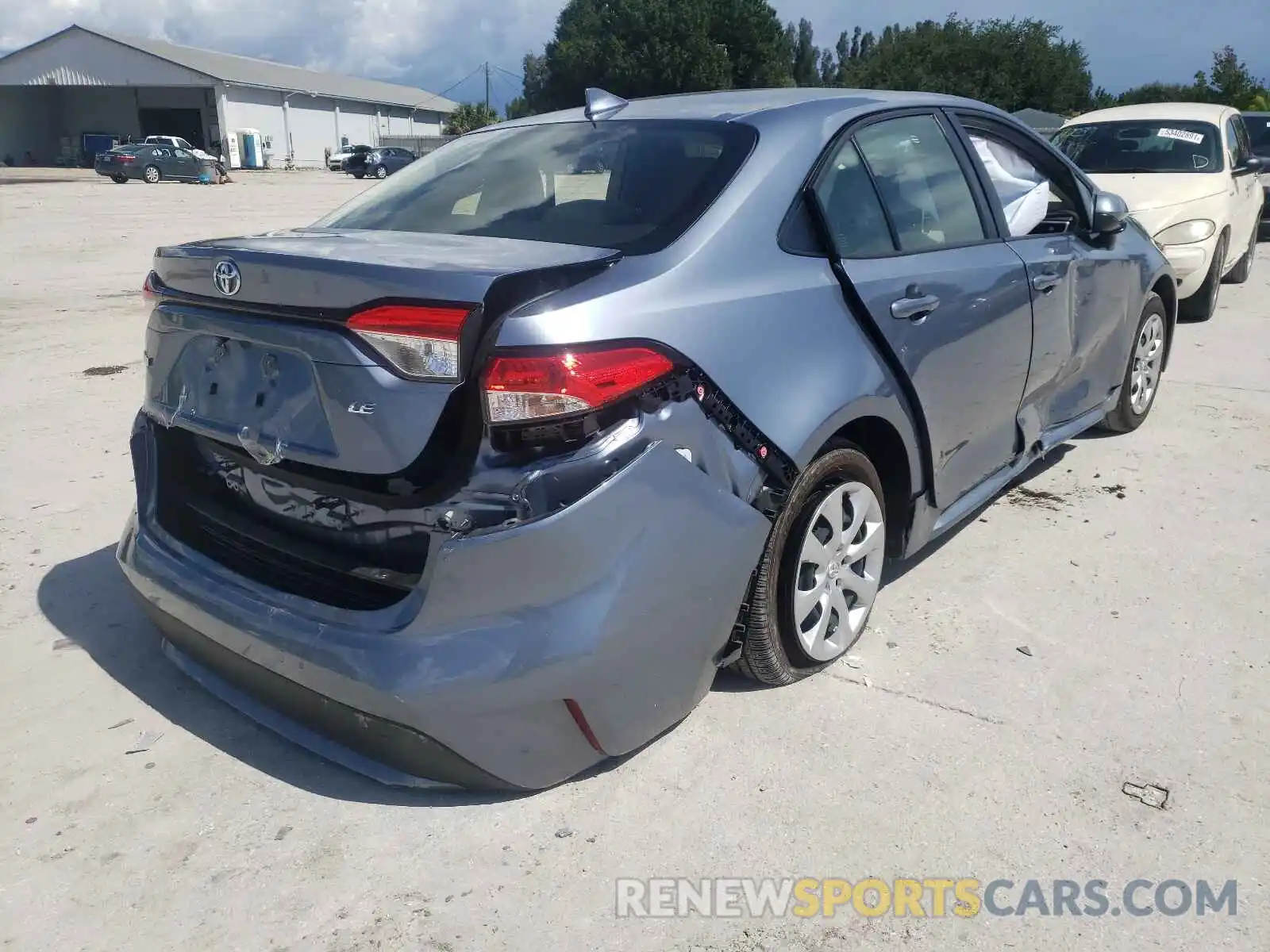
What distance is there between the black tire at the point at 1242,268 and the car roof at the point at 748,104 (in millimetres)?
8522

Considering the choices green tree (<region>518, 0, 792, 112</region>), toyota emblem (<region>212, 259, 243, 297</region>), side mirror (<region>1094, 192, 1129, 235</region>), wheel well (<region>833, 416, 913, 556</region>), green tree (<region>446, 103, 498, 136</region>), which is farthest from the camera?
green tree (<region>446, 103, 498, 136</region>)

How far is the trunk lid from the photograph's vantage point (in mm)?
2156

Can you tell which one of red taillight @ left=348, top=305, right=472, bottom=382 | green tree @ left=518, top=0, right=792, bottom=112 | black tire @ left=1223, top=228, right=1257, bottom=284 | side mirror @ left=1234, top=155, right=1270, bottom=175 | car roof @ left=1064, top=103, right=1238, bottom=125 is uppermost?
green tree @ left=518, top=0, right=792, bottom=112

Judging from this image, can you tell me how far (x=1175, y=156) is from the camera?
28.7ft

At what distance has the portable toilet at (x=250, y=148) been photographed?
Result: 5353 cm

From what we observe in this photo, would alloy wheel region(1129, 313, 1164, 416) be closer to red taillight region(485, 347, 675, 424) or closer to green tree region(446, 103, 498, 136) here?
red taillight region(485, 347, 675, 424)

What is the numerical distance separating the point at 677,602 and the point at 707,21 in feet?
213

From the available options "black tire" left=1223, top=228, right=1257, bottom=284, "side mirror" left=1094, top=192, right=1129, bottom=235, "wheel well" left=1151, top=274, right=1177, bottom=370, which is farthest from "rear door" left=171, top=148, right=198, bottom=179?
"side mirror" left=1094, top=192, right=1129, bottom=235

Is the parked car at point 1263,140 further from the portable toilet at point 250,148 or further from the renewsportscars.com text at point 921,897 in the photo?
the portable toilet at point 250,148

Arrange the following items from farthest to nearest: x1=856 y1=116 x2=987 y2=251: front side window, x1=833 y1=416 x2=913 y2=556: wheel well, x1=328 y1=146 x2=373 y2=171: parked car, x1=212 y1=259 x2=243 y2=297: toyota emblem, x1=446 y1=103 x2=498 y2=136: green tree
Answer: x1=446 y1=103 x2=498 y2=136: green tree
x1=328 y1=146 x2=373 y2=171: parked car
x1=856 y1=116 x2=987 y2=251: front side window
x1=833 y1=416 x2=913 y2=556: wheel well
x1=212 y1=259 x2=243 y2=297: toyota emblem

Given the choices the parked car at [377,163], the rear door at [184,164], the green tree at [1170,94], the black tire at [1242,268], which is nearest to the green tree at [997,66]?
the green tree at [1170,94]

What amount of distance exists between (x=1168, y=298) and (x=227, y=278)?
4.84m

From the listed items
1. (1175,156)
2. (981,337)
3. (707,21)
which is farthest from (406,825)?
(707,21)

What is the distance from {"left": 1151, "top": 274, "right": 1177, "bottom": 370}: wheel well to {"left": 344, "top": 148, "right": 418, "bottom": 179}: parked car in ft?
135
